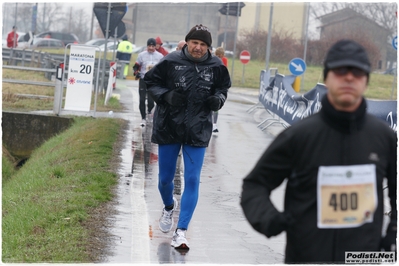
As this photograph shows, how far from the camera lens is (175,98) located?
760 centimetres

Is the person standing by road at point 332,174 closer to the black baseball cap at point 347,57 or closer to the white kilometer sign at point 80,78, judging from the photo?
the black baseball cap at point 347,57

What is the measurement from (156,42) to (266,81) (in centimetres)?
608

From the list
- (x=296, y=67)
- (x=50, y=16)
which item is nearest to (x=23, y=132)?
(x=296, y=67)

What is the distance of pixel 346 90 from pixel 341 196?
0.49 metres

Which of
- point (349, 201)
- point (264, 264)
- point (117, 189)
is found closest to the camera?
point (349, 201)

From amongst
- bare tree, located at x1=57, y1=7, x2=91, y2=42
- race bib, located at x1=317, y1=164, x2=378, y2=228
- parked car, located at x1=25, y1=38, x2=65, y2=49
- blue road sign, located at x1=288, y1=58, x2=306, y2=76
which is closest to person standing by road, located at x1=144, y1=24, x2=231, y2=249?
race bib, located at x1=317, y1=164, x2=378, y2=228

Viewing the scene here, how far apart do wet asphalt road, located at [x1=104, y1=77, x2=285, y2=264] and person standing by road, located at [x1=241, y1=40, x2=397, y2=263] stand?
3182 mm

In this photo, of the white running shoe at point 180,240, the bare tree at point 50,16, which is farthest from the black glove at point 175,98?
the bare tree at point 50,16

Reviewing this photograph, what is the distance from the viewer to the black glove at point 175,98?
7.60 metres

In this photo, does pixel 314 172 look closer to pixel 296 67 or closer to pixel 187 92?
pixel 187 92

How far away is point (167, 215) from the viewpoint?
8.29 metres

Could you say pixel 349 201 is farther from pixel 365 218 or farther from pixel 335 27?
pixel 335 27

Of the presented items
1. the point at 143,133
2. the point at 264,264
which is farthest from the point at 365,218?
the point at 143,133

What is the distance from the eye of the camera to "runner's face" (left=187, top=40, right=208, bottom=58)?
25.0 feet
